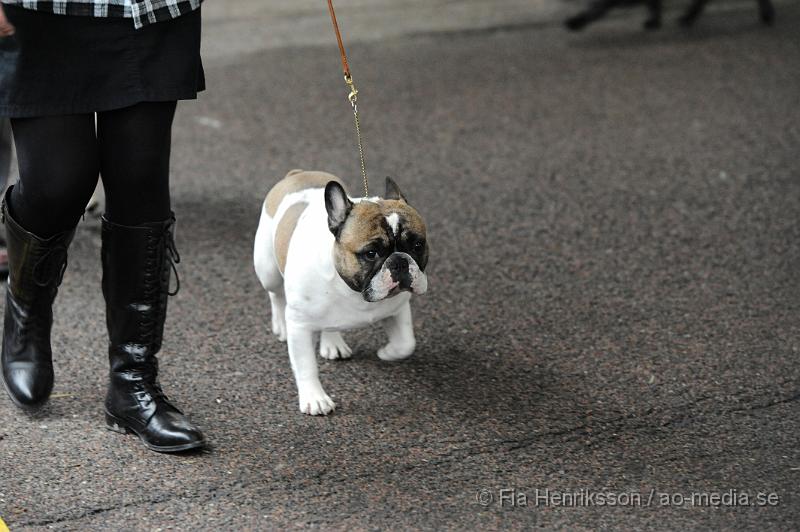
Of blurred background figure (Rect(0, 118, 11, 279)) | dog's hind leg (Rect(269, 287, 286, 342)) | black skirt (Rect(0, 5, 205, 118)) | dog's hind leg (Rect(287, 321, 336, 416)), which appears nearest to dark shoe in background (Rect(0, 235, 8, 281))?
blurred background figure (Rect(0, 118, 11, 279))

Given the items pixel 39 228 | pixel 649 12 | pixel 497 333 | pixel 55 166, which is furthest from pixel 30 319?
pixel 649 12

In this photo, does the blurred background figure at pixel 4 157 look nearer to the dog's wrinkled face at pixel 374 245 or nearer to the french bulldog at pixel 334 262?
the french bulldog at pixel 334 262

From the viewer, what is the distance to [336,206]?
298 centimetres

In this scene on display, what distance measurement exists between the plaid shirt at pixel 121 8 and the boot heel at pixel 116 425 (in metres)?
1.16

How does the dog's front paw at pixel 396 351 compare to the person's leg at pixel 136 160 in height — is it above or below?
below

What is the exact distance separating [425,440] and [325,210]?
0.74 metres

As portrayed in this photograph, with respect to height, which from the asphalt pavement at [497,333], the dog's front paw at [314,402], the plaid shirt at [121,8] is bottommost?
the asphalt pavement at [497,333]

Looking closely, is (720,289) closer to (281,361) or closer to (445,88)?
(281,361)

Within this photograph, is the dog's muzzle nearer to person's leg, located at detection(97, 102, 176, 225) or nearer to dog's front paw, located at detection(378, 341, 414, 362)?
dog's front paw, located at detection(378, 341, 414, 362)

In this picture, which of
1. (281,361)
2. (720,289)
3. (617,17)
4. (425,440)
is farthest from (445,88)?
(425,440)

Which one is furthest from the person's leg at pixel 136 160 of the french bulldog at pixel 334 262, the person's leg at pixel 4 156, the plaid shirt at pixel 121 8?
the person's leg at pixel 4 156

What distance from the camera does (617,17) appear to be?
8383 mm

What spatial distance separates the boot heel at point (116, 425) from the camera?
3.13 meters

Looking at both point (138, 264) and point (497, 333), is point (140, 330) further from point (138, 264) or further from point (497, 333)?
point (497, 333)
